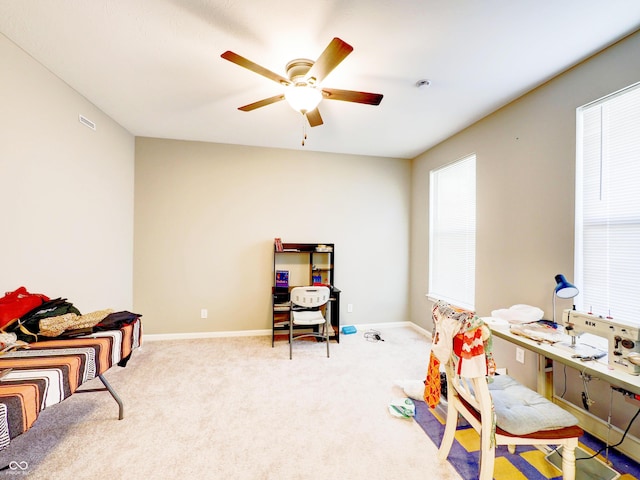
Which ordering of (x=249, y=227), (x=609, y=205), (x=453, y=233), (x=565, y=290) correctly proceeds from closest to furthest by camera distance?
(x=565, y=290) → (x=609, y=205) → (x=453, y=233) → (x=249, y=227)

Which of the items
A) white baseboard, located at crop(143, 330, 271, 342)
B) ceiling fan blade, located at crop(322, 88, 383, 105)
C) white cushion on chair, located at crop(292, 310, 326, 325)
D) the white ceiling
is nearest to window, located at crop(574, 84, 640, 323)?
the white ceiling

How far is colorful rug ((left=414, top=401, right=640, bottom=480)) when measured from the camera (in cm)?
151

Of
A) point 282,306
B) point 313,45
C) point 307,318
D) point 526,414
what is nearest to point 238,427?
point 307,318

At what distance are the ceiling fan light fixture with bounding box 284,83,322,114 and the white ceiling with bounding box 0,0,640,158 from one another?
310 mm

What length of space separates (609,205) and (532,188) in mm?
542

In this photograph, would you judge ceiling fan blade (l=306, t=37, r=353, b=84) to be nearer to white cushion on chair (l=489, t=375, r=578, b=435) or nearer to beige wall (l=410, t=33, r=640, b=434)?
beige wall (l=410, t=33, r=640, b=434)

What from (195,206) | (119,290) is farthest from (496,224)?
(119,290)

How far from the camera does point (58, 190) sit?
7.40ft

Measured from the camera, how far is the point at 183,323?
11.7ft

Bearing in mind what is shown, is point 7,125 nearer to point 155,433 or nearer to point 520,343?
point 155,433

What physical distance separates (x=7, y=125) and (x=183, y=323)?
8.55 feet

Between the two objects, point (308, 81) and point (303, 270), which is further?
point (303, 270)

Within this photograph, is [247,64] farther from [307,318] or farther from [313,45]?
[307,318]

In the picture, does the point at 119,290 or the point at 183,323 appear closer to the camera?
the point at 119,290
